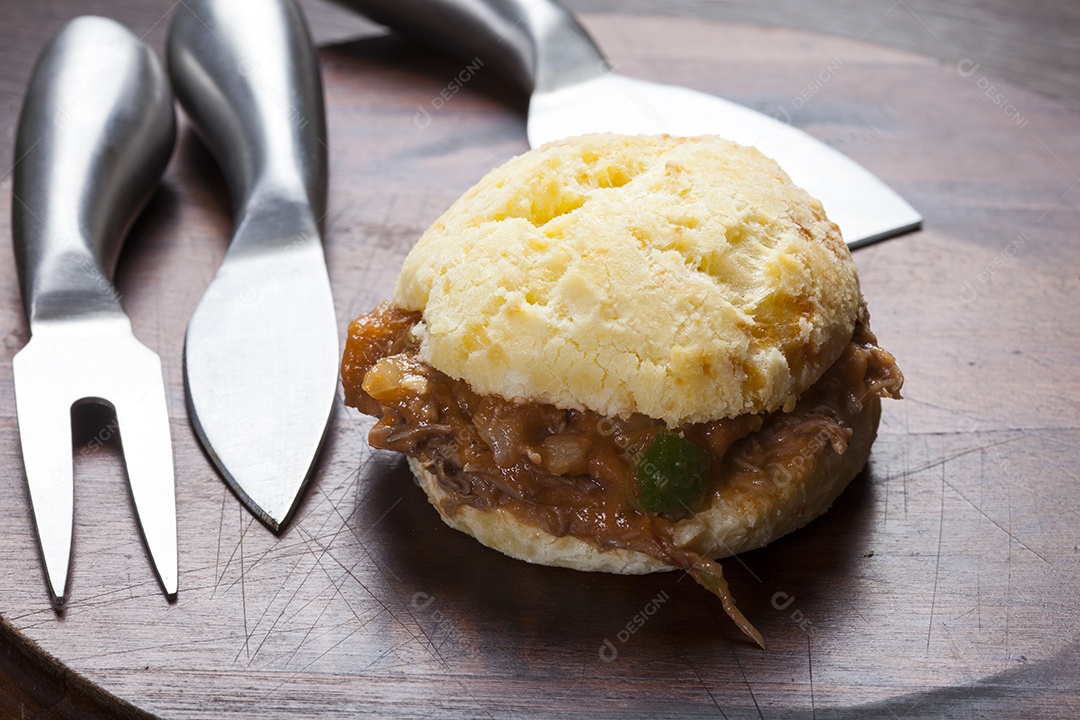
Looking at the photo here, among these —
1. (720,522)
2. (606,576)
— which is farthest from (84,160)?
(720,522)

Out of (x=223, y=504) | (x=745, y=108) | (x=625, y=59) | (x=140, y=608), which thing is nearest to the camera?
(x=140, y=608)

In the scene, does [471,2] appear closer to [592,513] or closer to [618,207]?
[618,207]

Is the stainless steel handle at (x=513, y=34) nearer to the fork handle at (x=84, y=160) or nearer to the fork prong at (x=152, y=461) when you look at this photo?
the fork handle at (x=84, y=160)

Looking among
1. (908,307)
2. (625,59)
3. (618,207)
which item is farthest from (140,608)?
(625,59)

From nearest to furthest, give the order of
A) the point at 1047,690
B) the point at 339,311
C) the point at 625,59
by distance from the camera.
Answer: the point at 1047,690 → the point at 339,311 → the point at 625,59

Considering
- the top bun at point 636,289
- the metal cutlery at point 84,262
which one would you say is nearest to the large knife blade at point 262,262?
the metal cutlery at point 84,262

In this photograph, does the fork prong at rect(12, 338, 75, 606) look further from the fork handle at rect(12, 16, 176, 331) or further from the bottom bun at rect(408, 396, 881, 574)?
the bottom bun at rect(408, 396, 881, 574)

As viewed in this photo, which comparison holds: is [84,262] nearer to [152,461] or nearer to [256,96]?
[152,461]
